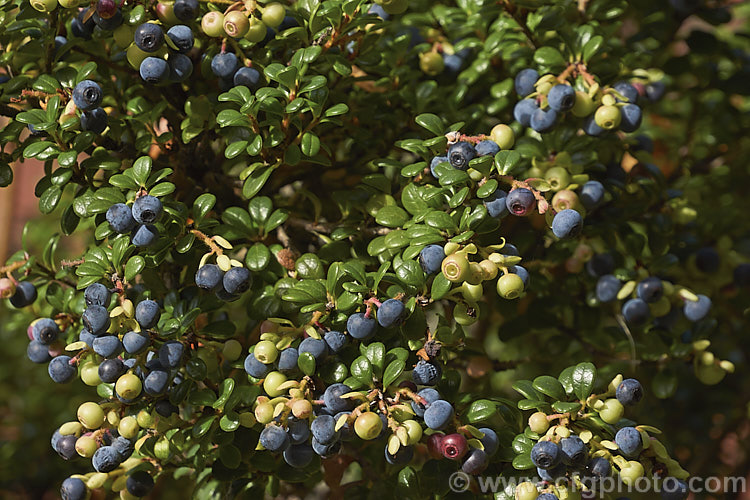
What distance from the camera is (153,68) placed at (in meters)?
1.07

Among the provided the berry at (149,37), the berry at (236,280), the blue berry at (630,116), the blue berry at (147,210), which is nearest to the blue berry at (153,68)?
the berry at (149,37)

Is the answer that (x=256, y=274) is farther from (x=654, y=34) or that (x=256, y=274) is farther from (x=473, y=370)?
(x=654, y=34)

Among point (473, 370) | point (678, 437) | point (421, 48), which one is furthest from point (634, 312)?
point (678, 437)

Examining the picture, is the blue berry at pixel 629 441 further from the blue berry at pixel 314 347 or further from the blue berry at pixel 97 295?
the blue berry at pixel 97 295

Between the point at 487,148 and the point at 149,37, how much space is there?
0.51m

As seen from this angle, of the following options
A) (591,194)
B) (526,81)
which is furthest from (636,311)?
(526,81)

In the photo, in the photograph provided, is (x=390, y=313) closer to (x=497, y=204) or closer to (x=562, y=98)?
(x=497, y=204)

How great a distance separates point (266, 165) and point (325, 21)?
236 mm

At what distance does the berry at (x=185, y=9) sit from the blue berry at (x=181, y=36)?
2 centimetres

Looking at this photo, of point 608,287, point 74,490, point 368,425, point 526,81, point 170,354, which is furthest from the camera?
point 608,287

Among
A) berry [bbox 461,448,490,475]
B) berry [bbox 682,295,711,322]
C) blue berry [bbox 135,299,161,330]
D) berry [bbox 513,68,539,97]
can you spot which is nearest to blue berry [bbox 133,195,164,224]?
blue berry [bbox 135,299,161,330]

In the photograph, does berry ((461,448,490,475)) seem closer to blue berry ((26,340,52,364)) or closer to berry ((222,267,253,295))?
berry ((222,267,253,295))

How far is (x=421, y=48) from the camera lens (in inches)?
53.6

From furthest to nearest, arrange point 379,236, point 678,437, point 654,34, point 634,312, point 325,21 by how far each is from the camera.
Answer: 1. point 678,437
2. point 654,34
3. point 634,312
4. point 379,236
5. point 325,21
